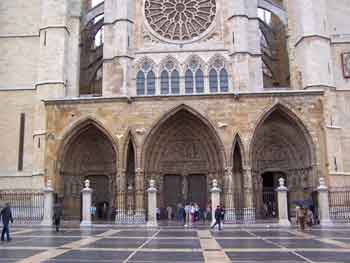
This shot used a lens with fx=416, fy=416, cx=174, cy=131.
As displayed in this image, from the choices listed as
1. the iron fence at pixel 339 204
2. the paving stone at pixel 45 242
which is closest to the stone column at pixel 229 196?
the iron fence at pixel 339 204

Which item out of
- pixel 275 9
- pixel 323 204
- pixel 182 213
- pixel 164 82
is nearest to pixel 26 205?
pixel 182 213

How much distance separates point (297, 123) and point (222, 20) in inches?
289

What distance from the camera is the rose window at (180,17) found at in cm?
2234

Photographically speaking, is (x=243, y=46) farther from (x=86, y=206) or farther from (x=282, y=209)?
(x=86, y=206)

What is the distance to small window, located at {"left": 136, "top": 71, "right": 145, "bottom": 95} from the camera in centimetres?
2130

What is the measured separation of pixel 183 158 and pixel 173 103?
2.93m

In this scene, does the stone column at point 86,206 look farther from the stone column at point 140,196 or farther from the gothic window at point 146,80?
the gothic window at point 146,80

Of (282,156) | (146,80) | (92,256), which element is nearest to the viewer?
(92,256)

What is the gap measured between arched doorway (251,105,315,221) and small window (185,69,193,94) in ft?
14.1

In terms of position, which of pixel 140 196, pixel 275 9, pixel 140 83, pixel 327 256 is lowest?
pixel 327 256

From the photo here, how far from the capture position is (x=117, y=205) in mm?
18016

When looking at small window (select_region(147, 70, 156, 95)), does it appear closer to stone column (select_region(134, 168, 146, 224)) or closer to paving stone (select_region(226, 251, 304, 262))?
stone column (select_region(134, 168, 146, 224))

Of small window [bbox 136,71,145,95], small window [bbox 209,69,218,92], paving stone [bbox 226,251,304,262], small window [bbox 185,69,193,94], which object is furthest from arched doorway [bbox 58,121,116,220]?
paving stone [bbox 226,251,304,262]

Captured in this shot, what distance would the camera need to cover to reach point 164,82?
70.7ft
